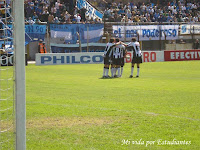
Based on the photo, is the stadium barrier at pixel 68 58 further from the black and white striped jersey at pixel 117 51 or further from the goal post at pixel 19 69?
the goal post at pixel 19 69

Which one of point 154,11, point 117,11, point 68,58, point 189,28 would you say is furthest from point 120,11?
point 68,58

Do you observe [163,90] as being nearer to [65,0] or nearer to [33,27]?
[33,27]

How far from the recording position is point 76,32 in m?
36.2

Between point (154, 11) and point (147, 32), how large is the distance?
580 centimetres

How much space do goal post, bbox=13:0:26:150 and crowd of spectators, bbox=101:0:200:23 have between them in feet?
Result: 112

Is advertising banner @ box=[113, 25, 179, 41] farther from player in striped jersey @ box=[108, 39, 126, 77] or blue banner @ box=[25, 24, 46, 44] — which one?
player in striped jersey @ box=[108, 39, 126, 77]

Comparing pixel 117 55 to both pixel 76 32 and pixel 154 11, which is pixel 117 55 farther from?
Result: pixel 154 11

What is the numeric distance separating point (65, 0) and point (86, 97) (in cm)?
2718

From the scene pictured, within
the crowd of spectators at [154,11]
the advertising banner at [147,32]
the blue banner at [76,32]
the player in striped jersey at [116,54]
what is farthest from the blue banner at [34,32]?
the player in striped jersey at [116,54]

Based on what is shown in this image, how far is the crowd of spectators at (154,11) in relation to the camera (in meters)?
41.1

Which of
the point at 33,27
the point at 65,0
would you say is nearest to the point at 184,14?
the point at 65,0

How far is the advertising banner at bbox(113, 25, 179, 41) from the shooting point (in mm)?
38219

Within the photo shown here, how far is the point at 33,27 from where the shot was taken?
33812mm

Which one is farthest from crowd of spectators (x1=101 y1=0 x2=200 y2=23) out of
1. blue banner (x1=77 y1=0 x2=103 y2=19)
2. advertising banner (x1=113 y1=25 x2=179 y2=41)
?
advertising banner (x1=113 y1=25 x2=179 y2=41)
